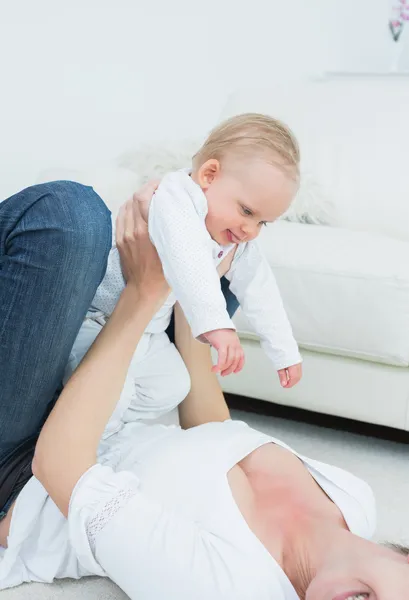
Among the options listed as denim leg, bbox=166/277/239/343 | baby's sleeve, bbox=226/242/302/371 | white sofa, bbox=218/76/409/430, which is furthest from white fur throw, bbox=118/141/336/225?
baby's sleeve, bbox=226/242/302/371

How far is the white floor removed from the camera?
1157 mm

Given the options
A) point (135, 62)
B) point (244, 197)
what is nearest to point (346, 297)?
point (244, 197)

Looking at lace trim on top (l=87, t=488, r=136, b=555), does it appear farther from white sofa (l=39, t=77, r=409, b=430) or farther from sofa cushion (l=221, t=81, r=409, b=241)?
sofa cushion (l=221, t=81, r=409, b=241)

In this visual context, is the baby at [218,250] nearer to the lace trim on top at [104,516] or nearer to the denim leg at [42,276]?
the denim leg at [42,276]

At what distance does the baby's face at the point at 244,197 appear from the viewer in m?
1.17

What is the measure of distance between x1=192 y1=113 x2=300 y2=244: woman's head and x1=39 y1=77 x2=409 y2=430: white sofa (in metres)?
0.56

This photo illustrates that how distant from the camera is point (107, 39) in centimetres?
288

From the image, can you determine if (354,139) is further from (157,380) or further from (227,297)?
(157,380)

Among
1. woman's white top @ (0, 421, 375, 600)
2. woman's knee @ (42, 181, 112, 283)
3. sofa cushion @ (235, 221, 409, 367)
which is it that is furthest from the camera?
sofa cushion @ (235, 221, 409, 367)

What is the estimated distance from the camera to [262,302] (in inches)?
52.9

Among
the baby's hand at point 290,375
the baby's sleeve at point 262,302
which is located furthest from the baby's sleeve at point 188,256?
the baby's hand at point 290,375

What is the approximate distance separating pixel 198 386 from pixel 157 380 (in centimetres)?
11

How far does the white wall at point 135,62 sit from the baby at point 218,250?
163 centimetres

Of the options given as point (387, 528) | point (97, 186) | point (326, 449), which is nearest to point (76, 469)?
point (387, 528)
